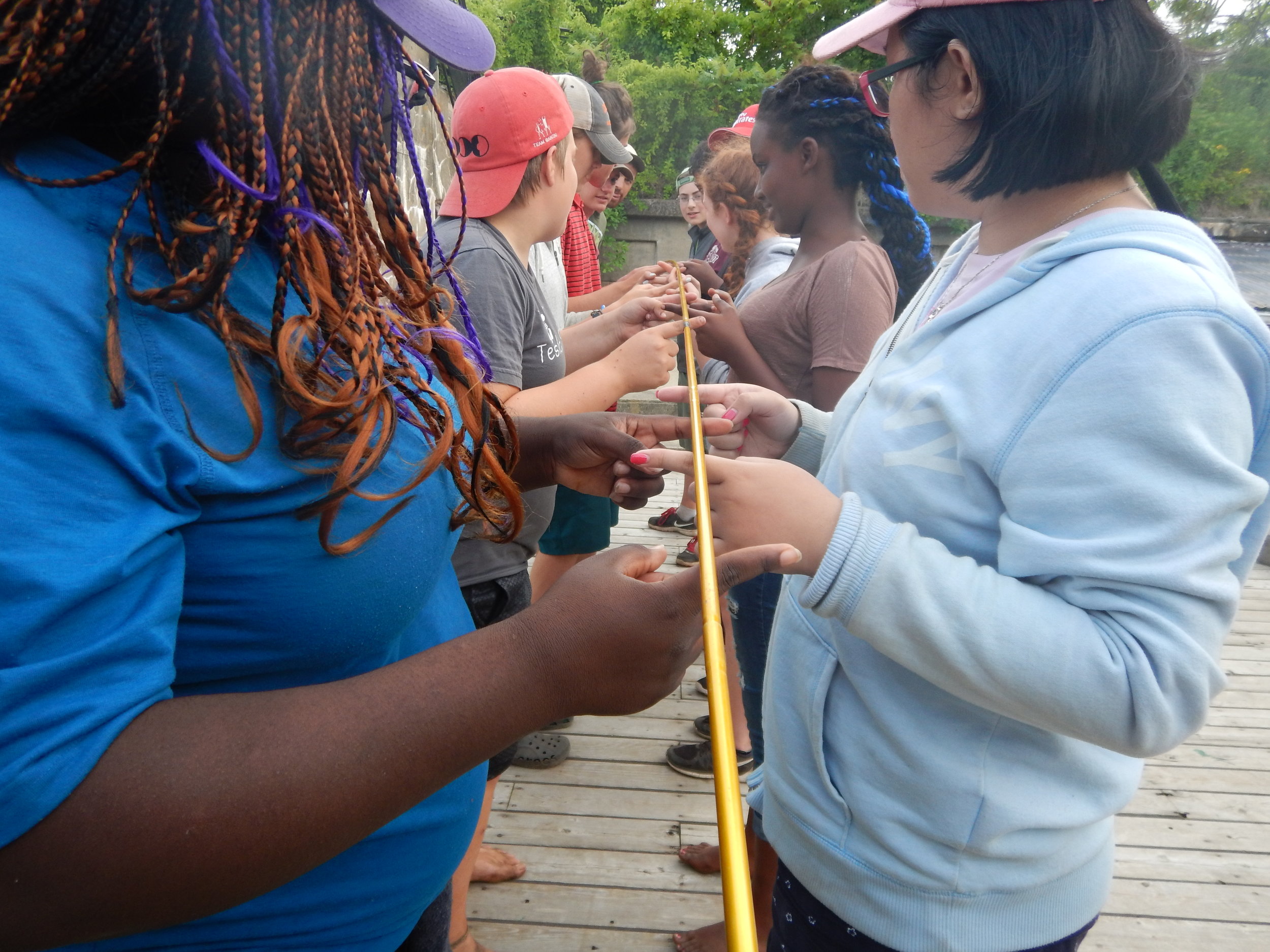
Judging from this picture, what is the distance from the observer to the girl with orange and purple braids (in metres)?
0.57

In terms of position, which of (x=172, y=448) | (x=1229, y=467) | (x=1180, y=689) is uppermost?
(x=172, y=448)

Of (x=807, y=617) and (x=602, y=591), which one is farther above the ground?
(x=602, y=591)

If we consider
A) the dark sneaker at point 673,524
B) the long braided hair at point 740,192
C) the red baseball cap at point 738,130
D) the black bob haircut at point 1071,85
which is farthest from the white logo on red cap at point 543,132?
the dark sneaker at point 673,524

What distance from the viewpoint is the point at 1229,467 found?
844 millimetres

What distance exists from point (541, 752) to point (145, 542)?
258 centimetres

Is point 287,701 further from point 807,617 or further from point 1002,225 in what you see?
point 1002,225

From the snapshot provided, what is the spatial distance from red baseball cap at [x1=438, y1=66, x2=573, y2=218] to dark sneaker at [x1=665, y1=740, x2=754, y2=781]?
1.99 meters

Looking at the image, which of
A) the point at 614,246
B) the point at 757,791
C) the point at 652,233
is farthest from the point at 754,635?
the point at 652,233

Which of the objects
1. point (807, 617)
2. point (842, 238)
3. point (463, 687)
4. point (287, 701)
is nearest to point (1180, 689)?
point (807, 617)

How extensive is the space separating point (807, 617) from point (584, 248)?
3.52m

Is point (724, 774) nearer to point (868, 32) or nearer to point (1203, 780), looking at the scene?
point (868, 32)

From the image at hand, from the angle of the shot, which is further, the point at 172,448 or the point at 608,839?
the point at 608,839

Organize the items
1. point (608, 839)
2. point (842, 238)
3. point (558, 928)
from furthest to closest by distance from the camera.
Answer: point (608, 839)
point (842, 238)
point (558, 928)

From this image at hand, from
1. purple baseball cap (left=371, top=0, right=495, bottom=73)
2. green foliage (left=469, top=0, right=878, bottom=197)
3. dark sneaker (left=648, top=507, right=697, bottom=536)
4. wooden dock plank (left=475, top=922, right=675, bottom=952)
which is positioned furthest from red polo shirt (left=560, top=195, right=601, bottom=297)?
green foliage (left=469, top=0, right=878, bottom=197)
